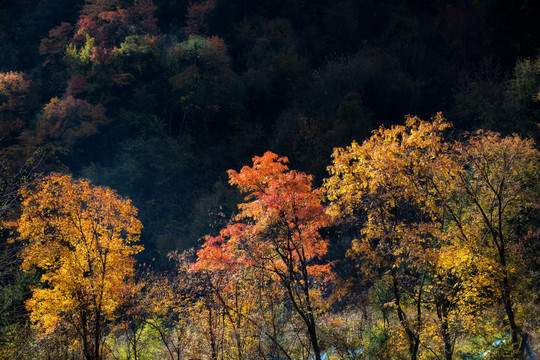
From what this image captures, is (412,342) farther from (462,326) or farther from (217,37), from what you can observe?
(217,37)

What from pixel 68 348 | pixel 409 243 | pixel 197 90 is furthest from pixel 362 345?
pixel 197 90

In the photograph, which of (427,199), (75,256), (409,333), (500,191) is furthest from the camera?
(75,256)

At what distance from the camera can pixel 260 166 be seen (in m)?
14.0

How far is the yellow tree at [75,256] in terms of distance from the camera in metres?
13.7

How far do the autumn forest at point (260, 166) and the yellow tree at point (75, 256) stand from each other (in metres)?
0.07

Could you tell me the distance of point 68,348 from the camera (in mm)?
14227

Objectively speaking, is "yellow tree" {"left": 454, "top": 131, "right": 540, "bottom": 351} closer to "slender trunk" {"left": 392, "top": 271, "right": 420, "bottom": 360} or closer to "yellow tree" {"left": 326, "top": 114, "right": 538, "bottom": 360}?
"yellow tree" {"left": 326, "top": 114, "right": 538, "bottom": 360}

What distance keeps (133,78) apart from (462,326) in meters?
28.9

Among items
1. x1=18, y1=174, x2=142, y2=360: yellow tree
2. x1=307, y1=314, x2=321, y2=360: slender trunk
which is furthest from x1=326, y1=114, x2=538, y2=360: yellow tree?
x1=18, y1=174, x2=142, y2=360: yellow tree

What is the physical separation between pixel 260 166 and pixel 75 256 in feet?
20.6

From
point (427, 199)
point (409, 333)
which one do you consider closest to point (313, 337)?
point (409, 333)

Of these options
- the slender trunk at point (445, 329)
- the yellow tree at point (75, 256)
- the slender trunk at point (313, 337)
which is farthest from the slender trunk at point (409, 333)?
the yellow tree at point (75, 256)

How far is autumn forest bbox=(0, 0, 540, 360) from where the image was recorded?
13281 millimetres

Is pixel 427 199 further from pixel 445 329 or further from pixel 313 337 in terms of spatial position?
pixel 313 337
